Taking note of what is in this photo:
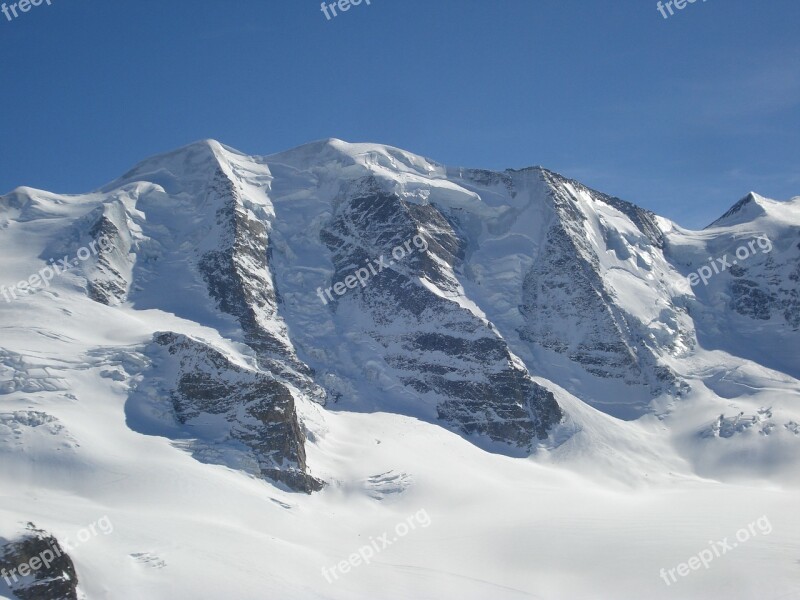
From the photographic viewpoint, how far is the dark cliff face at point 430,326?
117m

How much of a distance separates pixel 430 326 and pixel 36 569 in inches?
2827

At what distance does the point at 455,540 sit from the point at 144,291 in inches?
2262

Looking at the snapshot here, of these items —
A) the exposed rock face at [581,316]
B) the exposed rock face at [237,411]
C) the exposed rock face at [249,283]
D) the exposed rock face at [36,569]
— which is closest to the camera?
the exposed rock face at [36,569]

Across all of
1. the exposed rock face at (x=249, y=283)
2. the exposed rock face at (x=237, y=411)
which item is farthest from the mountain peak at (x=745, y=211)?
the exposed rock face at (x=237, y=411)

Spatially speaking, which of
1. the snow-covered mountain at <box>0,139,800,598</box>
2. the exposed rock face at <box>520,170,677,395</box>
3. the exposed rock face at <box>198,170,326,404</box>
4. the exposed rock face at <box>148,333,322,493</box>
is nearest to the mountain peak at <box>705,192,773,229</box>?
the snow-covered mountain at <box>0,139,800,598</box>

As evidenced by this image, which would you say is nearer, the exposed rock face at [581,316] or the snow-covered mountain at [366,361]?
the snow-covered mountain at [366,361]

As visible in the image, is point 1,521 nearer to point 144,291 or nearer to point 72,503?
point 72,503

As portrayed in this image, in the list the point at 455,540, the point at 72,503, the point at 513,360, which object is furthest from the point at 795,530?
the point at 72,503

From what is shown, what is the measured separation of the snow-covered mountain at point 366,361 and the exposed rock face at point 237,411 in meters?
0.24

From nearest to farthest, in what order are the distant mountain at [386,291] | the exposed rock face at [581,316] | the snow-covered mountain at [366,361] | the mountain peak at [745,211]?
the snow-covered mountain at [366,361] → the distant mountain at [386,291] → the exposed rock face at [581,316] → the mountain peak at [745,211]

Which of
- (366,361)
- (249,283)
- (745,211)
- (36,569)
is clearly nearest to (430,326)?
(366,361)

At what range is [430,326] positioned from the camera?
12588 cm

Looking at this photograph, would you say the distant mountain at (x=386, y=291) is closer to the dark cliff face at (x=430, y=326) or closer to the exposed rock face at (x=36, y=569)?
the dark cliff face at (x=430, y=326)

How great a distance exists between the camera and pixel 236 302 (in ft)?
399
